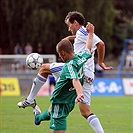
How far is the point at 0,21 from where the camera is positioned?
45.8 meters

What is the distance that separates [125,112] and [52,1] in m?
26.1

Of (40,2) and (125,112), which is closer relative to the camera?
(125,112)

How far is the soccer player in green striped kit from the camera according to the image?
884 centimetres

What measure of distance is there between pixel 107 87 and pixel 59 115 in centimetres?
2057

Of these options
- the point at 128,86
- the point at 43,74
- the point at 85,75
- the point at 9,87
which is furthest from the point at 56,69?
the point at 128,86

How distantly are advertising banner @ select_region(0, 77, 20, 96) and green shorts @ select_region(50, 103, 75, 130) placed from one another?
19348 millimetres

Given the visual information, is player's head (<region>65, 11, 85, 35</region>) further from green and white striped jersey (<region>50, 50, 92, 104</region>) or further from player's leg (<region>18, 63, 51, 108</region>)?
green and white striped jersey (<region>50, 50, 92, 104</region>)

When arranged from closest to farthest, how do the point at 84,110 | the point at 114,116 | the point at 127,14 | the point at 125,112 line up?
the point at 84,110 → the point at 114,116 → the point at 125,112 → the point at 127,14

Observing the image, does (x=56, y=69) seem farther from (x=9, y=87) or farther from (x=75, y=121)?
(x=9, y=87)

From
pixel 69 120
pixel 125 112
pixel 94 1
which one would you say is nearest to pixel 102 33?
pixel 94 1

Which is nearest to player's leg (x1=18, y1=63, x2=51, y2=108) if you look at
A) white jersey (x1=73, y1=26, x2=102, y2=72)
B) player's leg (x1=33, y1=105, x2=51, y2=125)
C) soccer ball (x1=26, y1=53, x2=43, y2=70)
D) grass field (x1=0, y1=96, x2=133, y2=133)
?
player's leg (x1=33, y1=105, x2=51, y2=125)

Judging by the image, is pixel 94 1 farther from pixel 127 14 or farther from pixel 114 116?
pixel 114 116

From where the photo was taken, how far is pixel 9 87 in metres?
29.1

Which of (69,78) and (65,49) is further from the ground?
(65,49)
